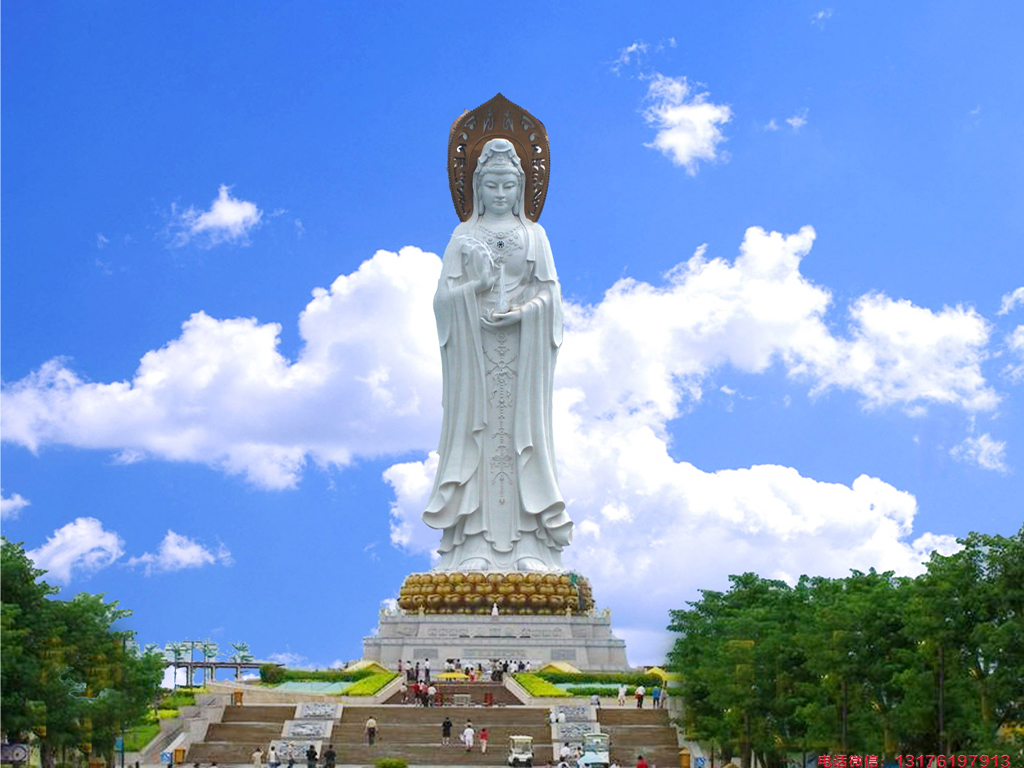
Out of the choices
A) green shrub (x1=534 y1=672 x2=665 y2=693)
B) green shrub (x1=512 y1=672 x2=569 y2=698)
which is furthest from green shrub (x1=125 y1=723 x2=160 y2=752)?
green shrub (x1=534 y1=672 x2=665 y2=693)

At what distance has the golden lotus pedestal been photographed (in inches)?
1599

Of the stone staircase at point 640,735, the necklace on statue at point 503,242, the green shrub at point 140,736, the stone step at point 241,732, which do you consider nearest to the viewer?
the stone staircase at point 640,735

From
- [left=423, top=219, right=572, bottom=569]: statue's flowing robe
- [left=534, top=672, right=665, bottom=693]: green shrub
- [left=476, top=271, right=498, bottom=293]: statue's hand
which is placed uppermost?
[left=476, top=271, right=498, bottom=293]: statue's hand

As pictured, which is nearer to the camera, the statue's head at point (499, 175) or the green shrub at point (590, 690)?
the green shrub at point (590, 690)

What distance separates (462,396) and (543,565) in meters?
5.17

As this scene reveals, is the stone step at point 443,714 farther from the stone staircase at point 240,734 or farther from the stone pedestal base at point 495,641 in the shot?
the stone pedestal base at point 495,641

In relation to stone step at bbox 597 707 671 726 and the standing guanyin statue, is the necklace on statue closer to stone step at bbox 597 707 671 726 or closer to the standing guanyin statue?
the standing guanyin statue

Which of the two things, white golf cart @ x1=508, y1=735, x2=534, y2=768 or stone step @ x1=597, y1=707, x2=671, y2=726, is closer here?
white golf cart @ x1=508, y1=735, x2=534, y2=768

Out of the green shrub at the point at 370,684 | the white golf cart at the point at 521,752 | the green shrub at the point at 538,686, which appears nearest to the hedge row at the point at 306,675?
the green shrub at the point at 370,684

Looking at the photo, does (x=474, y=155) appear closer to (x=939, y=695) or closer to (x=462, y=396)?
(x=462, y=396)

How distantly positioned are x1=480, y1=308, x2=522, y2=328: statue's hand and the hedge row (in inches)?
461

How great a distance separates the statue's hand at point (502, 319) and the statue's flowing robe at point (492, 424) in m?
0.19

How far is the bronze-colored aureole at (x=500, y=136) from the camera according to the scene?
152 feet

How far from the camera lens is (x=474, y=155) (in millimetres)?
46188
